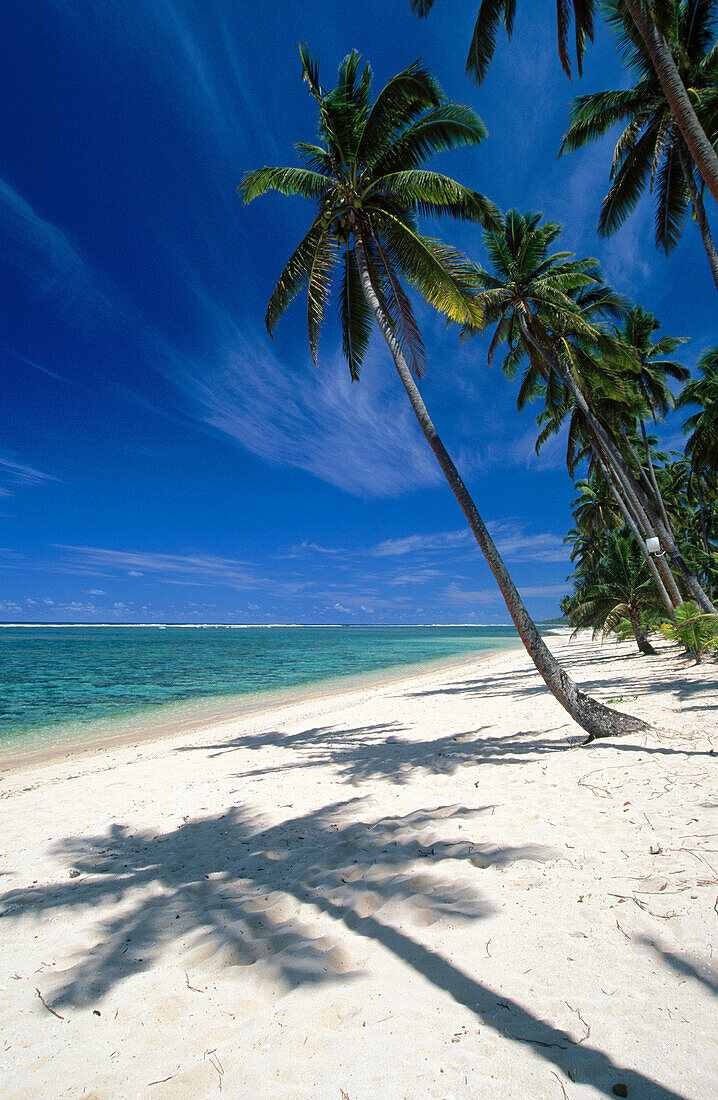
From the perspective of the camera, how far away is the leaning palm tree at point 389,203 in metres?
7.74

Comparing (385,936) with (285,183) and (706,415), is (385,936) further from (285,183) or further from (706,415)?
(706,415)

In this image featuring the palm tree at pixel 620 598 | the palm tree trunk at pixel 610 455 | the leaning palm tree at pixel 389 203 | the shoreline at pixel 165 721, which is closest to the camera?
the leaning palm tree at pixel 389 203

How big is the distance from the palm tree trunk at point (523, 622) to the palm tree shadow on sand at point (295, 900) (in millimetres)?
2611

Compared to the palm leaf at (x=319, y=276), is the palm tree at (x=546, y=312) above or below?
above

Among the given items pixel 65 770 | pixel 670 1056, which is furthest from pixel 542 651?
pixel 65 770

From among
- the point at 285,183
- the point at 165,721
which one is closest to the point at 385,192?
the point at 285,183

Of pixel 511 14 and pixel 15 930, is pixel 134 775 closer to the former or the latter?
pixel 15 930

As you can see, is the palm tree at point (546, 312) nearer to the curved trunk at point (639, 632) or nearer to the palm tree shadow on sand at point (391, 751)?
the curved trunk at point (639, 632)

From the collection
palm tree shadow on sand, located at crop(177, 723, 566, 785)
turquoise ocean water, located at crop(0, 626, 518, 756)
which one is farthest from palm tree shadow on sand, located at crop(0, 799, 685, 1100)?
turquoise ocean water, located at crop(0, 626, 518, 756)

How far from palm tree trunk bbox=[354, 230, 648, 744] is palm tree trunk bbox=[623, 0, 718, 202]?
4689 mm

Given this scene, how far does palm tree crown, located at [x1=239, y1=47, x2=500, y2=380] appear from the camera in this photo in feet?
25.8

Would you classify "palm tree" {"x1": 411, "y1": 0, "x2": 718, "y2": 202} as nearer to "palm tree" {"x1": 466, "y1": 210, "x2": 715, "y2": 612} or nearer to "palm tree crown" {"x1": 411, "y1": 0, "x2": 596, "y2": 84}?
"palm tree crown" {"x1": 411, "y1": 0, "x2": 596, "y2": 84}

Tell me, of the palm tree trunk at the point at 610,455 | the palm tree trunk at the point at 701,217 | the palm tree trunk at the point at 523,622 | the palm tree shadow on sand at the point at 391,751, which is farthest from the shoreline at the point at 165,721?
the palm tree trunk at the point at 701,217

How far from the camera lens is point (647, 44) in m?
6.38
